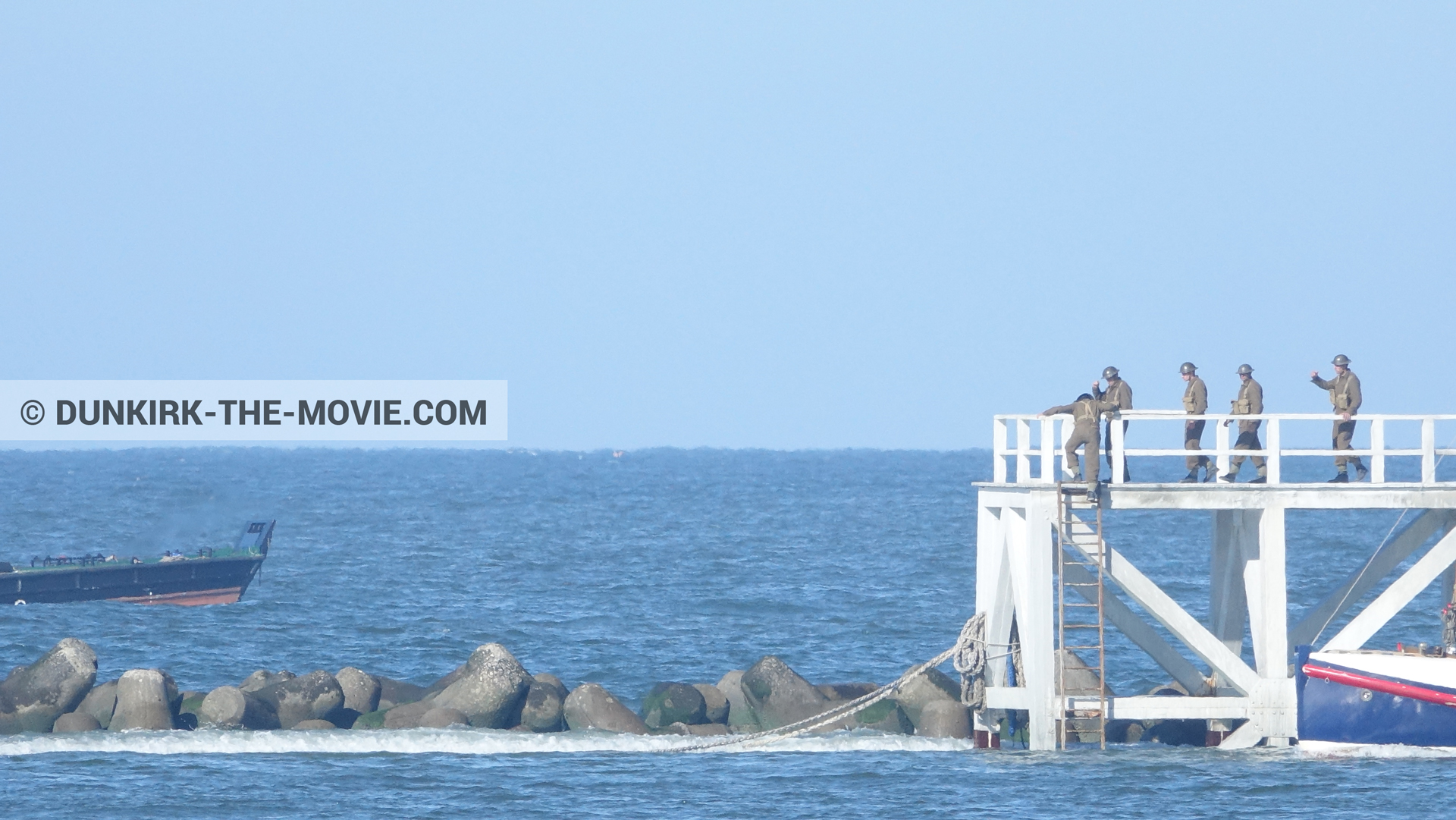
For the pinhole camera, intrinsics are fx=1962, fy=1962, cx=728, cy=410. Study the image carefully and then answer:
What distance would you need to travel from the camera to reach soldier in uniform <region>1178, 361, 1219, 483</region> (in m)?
25.6

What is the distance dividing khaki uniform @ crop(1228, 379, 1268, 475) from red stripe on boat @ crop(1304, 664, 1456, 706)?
267cm

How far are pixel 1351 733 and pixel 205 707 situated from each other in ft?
52.6

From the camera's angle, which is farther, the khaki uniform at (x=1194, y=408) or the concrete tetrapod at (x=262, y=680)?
the concrete tetrapod at (x=262, y=680)

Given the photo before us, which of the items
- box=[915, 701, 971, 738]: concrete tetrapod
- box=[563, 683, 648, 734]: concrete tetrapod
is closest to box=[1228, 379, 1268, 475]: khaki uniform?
box=[915, 701, 971, 738]: concrete tetrapod

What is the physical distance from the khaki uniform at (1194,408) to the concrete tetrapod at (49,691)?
15.9 m

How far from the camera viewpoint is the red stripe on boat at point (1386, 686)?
24.0 metres

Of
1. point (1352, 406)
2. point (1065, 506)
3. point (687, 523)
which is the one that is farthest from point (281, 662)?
point (687, 523)

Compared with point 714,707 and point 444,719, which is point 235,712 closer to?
point 444,719

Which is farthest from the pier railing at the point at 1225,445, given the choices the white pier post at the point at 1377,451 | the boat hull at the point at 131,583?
the boat hull at the point at 131,583

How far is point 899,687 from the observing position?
92.6 feet

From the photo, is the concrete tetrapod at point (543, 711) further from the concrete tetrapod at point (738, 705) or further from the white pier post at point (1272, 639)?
the white pier post at point (1272, 639)

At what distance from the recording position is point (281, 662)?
40.1 meters

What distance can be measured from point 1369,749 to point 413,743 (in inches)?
512

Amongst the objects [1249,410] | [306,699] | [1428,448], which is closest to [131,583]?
[306,699]
